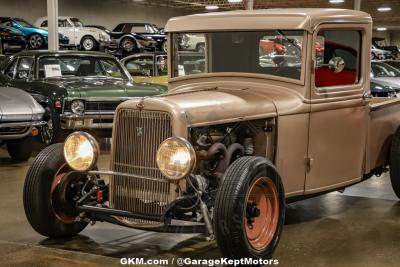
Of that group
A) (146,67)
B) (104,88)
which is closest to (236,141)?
(104,88)

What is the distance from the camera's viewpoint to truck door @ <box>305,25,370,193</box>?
4.89 m

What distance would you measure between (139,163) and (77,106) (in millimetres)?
4867

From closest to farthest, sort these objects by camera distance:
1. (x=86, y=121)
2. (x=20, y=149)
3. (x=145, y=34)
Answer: (x=20, y=149) → (x=86, y=121) → (x=145, y=34)

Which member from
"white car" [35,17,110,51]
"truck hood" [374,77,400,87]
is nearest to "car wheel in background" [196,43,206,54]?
"truck hood" [374,77,400,87]

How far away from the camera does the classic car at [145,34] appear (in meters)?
20.9

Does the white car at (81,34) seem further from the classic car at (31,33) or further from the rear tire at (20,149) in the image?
the rear tire at (20,149)

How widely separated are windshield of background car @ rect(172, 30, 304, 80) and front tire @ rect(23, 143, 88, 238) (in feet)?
4.47

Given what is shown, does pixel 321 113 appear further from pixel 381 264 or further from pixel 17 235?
pixel 17 235

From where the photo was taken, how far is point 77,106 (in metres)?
8.86

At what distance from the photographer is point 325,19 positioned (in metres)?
4.87

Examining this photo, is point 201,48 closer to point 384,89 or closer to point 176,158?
point 176,158

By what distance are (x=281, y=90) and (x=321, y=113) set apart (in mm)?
385

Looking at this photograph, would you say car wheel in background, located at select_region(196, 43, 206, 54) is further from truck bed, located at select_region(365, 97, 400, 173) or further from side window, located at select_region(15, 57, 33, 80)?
side window, located at select_region(15, 57, 33, 80)

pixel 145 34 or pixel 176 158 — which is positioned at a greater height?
pixel 145 34
